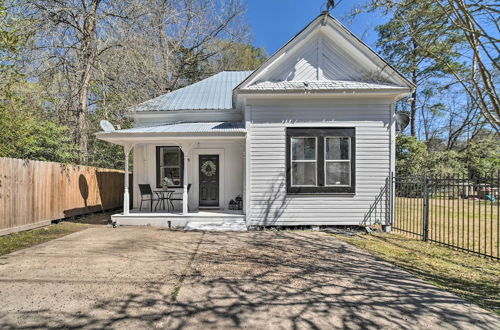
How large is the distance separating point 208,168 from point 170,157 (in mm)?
1578

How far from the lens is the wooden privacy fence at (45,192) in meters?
7.48

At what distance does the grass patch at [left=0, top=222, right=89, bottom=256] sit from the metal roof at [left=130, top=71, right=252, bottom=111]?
4949mm

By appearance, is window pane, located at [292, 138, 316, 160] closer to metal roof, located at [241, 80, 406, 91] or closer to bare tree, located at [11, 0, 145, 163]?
metal roof, located at [241, 80, 406, 91]

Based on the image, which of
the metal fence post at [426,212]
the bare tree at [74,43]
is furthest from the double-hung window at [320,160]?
the bare tree at [74,43]

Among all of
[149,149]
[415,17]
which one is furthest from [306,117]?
[149,149]

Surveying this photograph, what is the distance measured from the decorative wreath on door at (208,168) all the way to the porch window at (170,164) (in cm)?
88

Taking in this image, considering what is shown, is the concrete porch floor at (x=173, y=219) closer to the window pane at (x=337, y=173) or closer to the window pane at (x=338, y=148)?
the window pane at (x=337, y=173)

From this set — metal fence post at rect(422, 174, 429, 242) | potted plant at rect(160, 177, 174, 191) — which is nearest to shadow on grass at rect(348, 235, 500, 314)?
metal fence post at rect(422, 174, 429, 242)

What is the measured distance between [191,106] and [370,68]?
664cm

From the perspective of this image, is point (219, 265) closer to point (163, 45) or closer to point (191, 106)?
point (191, 106)

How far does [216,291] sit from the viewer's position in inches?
155

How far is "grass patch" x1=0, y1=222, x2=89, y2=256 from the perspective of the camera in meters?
6.41

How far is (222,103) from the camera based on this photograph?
10.9 m

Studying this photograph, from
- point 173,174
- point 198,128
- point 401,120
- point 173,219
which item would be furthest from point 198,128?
point 401,120
